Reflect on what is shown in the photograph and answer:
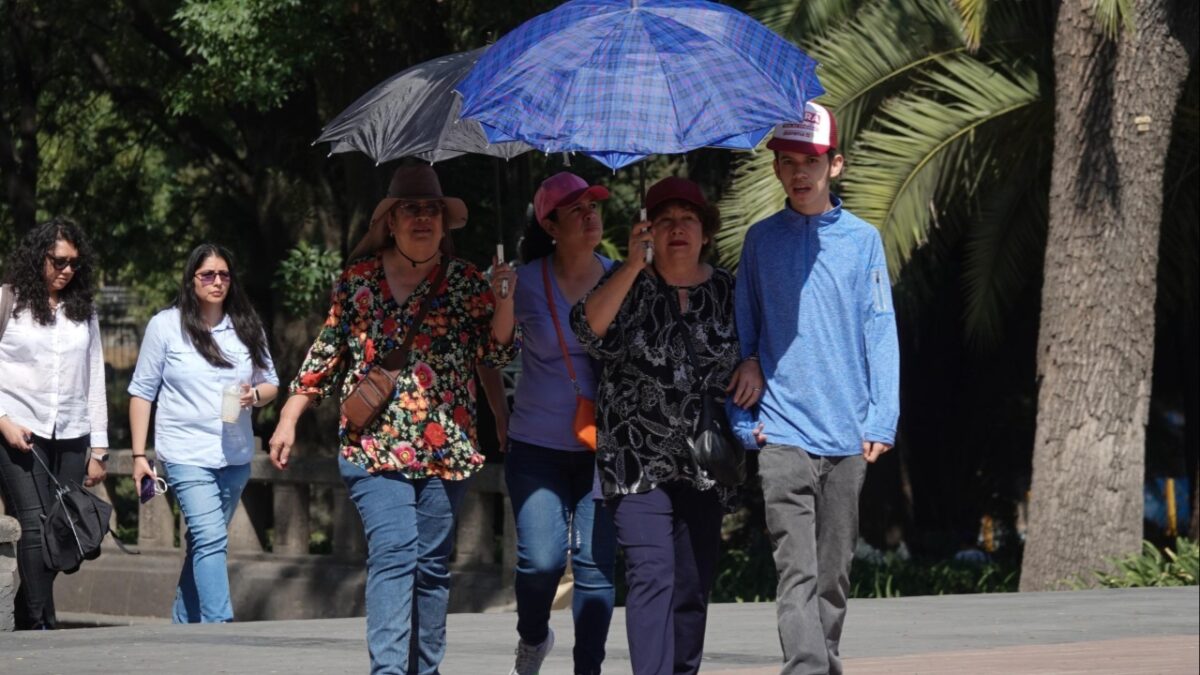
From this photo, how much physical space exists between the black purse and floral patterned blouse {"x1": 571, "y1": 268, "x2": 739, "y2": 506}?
0.7 inches

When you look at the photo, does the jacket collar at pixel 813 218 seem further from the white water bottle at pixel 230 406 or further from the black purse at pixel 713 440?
the white water bottle at pixel 230 406

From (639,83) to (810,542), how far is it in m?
1.43

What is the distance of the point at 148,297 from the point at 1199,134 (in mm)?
16209

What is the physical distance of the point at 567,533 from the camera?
20.9 ft

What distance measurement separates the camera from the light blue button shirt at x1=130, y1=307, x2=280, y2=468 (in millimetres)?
8727

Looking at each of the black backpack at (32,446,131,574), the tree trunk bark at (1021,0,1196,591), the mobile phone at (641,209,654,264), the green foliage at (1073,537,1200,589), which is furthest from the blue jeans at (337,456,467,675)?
the tree trunk bark at (1021,0,1196,591)

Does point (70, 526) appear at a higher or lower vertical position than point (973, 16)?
lower

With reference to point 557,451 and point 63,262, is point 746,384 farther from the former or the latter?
point 63,262

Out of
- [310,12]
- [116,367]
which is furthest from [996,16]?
[116,367]

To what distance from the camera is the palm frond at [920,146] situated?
13.5m

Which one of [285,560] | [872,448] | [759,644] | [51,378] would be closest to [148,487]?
[51,378]

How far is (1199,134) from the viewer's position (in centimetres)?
1510

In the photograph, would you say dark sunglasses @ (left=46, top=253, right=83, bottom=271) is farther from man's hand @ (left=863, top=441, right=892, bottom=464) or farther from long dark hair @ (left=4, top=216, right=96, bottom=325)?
man's hand @ (left=863, top=441, right=892, bottom=464)

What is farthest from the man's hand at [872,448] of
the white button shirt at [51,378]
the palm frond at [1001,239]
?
the palm frond at [1001,239]
